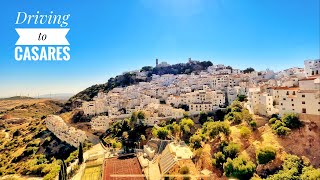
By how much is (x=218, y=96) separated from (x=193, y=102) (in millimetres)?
3729

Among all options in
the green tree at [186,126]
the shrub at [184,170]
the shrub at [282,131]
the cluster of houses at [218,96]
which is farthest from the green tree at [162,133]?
the shrub at [282,131]

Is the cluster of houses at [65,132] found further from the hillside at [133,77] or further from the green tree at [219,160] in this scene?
the green tree at [219,160]

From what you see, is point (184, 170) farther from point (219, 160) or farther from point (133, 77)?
point (133, 77)

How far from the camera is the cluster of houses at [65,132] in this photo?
119ft

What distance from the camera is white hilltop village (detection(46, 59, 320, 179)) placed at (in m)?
21.9

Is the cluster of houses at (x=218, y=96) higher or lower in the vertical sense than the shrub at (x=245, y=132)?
higher

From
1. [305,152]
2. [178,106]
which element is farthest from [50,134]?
[305,152]

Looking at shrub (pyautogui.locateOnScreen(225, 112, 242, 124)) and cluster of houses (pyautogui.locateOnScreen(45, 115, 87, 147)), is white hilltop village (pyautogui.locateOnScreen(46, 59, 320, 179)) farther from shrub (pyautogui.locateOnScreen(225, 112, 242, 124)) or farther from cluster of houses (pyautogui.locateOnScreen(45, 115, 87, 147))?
shrub (pyautogui.locateOnScreen(225, 112, 242, 124))

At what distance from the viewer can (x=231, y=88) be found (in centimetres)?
3884

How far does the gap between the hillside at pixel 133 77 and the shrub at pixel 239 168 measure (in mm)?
45142

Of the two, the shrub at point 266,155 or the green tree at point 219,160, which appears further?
the green tree at point 219,160

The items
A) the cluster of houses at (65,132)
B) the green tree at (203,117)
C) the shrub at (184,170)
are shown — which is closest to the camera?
the shrub at (184,170)

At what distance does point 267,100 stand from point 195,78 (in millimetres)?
25207

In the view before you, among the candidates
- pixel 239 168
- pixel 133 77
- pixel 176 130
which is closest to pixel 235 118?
pixel 176 130
